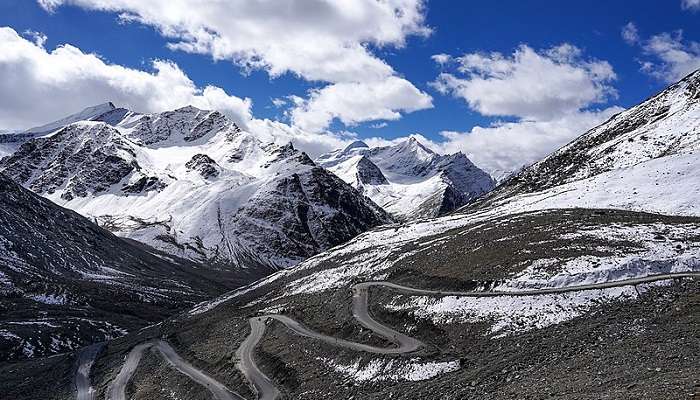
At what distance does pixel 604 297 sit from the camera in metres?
34.7

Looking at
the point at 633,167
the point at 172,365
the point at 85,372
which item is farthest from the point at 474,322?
the point at 633,167

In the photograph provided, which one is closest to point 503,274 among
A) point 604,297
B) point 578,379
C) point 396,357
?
point 604,297

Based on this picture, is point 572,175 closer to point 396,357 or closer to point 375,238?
point 375,238

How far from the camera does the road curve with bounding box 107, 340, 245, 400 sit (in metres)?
42.6

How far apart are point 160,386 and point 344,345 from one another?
785 inches

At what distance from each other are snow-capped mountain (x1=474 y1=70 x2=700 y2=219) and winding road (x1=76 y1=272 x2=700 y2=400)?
2965 cm

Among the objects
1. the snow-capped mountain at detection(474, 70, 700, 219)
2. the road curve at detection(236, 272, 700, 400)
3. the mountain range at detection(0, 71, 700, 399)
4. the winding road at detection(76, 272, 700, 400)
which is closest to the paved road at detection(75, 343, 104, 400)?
the winding road at detection(76, 272, 700, 400)

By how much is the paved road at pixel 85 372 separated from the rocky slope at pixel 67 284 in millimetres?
14864

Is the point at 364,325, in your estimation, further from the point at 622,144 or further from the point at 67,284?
the point at 67,284

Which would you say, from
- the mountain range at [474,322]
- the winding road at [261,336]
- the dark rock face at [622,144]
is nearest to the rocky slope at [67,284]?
the mountain range at [474,322]

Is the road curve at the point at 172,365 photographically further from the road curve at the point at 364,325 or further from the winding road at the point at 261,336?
the road curve at the point at 364,325

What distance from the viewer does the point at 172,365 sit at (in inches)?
2136

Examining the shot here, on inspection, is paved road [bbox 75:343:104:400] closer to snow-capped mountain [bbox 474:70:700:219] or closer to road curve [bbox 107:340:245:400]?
road curve [bbox 107:340:245:400]

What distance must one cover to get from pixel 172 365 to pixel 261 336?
9798mm
